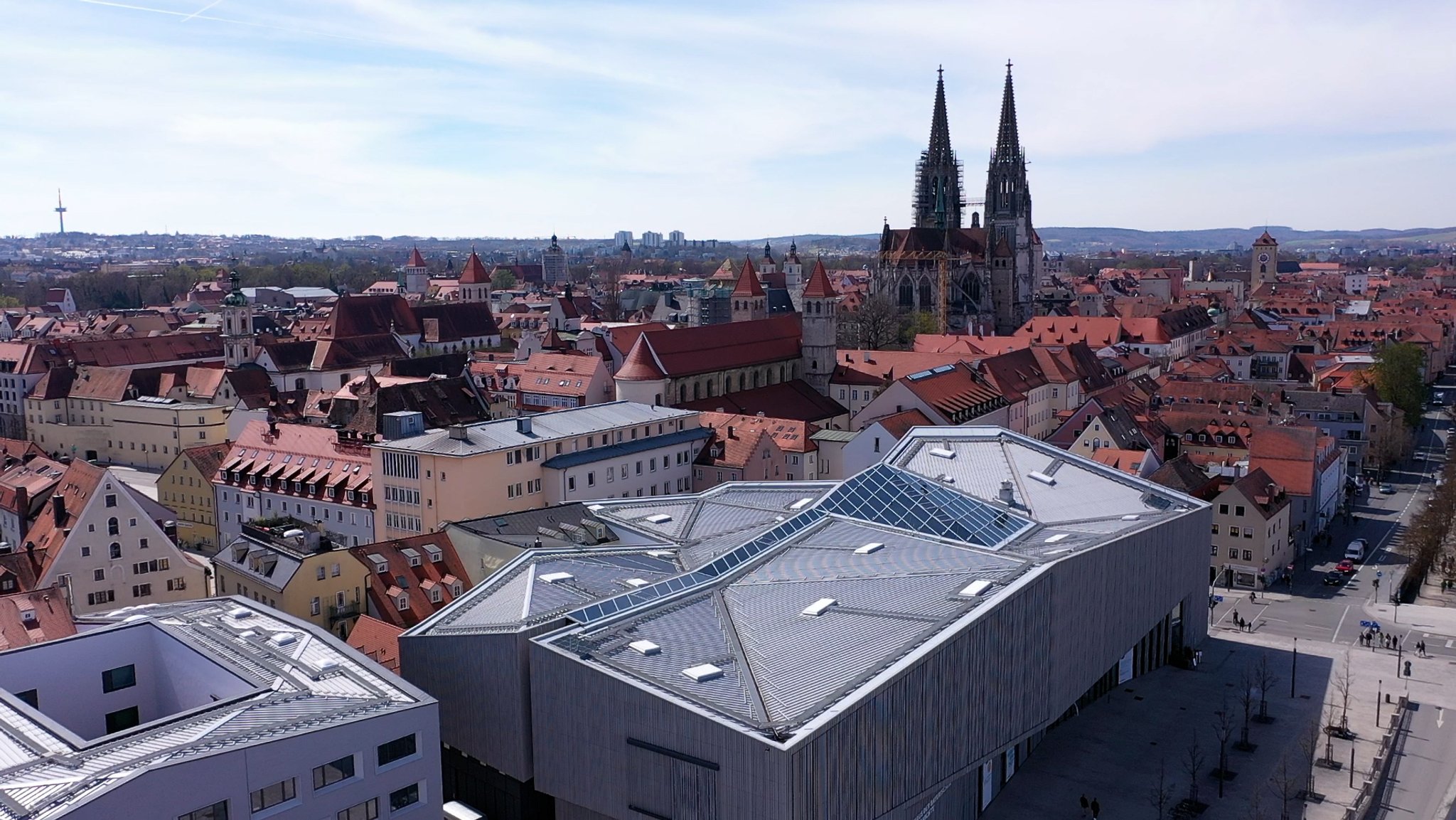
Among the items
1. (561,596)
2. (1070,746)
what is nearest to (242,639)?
(561,596)

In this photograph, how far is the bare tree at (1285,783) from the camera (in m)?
36.4

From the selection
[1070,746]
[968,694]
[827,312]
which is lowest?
[1070,746]

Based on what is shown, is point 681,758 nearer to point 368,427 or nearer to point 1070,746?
point 1070,746

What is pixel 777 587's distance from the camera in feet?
127

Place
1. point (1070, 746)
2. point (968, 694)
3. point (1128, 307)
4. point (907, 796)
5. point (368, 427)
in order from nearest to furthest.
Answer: point (907, 796) → point (968, 694) → point (1070, 746) → point (368, 427) → point (1128, 307)

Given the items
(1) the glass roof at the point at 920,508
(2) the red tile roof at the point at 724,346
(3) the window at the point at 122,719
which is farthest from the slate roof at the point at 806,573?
(2) the red tile roof at the point at 724,346

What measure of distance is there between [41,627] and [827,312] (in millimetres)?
62966

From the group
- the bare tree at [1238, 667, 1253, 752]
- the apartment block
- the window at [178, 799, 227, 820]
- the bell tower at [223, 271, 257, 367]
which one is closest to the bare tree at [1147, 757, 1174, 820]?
the bare tree at [1238, 667, 1253, 752]

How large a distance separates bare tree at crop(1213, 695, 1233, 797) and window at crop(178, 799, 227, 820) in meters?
27.7

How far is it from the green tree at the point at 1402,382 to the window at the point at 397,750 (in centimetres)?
9025

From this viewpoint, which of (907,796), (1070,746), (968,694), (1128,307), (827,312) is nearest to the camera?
(907,796)

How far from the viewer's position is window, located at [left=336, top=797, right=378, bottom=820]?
28453 mm

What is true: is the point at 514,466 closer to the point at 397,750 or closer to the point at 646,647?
the point at 646,647

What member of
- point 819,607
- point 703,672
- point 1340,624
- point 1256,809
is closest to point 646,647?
point 703,672
